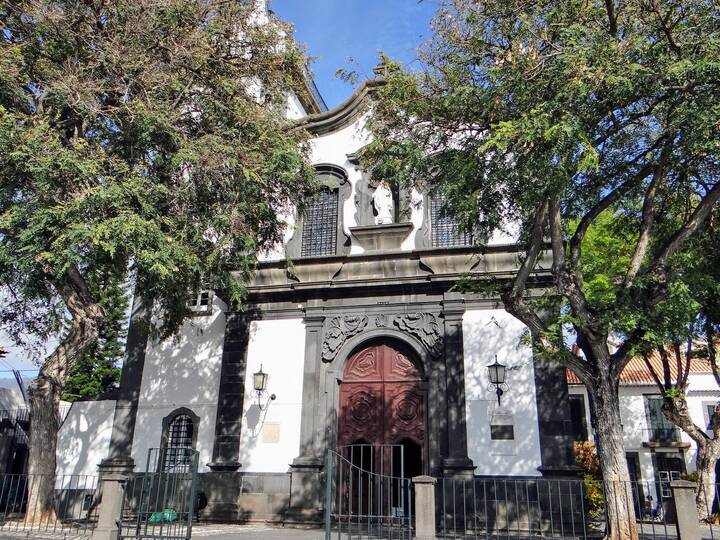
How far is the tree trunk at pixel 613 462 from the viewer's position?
7.88 m

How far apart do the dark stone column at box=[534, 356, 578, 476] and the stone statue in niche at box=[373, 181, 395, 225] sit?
5168 mm

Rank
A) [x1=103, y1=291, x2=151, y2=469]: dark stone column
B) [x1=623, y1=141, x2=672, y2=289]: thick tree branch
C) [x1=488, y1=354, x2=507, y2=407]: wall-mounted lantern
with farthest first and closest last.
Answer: [x1=103, y1=291, x2=151, y2=469]: dark stone column, [x1=488, y1=354, x2=507, y2=407]: wall-mounted lantern, [x1=623, y1=141, x2=672, y2=289]: thick tree branch

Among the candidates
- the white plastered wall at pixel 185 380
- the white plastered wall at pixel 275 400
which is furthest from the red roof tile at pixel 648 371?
the white plastered wall at pixel 185 380

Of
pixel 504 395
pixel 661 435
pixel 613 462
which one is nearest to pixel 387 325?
pixel 504 395

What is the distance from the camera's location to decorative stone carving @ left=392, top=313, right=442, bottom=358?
1304cm

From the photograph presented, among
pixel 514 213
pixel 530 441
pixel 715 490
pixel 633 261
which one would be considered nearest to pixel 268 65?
pixel 514 213

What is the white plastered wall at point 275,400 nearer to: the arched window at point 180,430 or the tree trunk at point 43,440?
the arched window at point 180,430

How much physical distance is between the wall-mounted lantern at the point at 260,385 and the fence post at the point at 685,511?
869 centimetres

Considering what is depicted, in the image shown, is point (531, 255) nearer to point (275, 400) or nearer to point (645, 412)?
point (275, 400)

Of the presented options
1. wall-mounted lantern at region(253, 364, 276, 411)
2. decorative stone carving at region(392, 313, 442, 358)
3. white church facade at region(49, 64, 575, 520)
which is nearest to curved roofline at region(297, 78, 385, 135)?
white church facade at region(49, 64, 575, 520)

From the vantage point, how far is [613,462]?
8.20 meters

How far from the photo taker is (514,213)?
1090cm

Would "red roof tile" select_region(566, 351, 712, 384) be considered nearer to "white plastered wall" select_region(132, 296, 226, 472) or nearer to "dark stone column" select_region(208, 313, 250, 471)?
"dark stone column" select_region(208, 313, 250, 471)

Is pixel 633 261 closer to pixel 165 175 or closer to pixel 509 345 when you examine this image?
pixel 509 345
